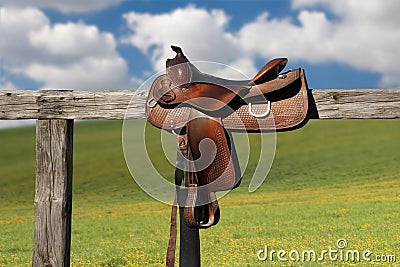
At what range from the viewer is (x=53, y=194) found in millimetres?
4137

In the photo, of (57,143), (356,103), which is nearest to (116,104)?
(57,143)

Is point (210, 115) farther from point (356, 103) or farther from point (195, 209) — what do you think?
point (356, 103)

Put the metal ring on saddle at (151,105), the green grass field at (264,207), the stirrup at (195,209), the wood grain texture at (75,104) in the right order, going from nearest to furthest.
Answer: the stirrup at (195,209) < the metal ring on saddle at (151,105) < the wood grain texture at (75,104) < the green grass field at (264,207)

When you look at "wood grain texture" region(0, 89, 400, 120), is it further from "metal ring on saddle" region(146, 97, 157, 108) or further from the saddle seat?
the saddle seat

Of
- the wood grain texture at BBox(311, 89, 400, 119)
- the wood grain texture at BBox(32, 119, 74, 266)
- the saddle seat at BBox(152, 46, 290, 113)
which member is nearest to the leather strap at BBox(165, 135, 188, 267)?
the saddle seat at BBox(152, 46, 290, 113)

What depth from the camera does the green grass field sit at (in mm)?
8031

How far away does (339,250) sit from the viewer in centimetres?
743

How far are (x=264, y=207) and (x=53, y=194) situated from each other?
10.6 meters

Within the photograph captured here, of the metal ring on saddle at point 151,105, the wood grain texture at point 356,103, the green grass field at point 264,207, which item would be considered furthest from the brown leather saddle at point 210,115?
the green grass field at point 264,207

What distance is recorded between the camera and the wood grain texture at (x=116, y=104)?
13.0ft

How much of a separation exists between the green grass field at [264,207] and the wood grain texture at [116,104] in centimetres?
304

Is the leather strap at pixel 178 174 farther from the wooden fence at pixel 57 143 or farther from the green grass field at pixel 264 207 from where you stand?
the green grass field at pixel 264 207

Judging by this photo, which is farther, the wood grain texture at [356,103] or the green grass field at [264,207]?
the green grass field at [264,207]

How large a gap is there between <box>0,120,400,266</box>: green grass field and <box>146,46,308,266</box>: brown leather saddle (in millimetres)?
3200
